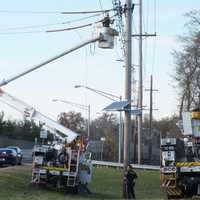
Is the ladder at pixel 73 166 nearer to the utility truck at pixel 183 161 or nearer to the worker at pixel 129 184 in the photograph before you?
the worker at pixel 129 184

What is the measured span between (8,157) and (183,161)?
19.9 metres

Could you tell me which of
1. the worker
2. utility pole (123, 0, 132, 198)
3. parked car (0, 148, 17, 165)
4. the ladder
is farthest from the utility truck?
parked car (0, 148, 17, 165)

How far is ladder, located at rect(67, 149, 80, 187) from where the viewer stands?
2517 cm

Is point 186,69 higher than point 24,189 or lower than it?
higher

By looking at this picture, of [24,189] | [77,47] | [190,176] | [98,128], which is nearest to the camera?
[190,176]

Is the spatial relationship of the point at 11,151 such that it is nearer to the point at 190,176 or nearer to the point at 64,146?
the point at 64,146

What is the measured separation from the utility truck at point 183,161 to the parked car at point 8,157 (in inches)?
727

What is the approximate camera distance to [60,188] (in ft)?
85.4

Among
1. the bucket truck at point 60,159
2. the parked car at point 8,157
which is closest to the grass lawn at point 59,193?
the bucket truck at point 60,159

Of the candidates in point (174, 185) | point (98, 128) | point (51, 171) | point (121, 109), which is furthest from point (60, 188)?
point (98, 128)

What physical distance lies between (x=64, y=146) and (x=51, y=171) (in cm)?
119

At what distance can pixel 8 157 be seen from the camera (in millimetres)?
40188

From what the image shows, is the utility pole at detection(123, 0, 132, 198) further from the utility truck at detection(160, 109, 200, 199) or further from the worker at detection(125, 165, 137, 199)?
the utility truck at detection(160, 109, 200, 199)

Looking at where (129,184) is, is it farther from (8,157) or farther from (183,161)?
(8,157)
